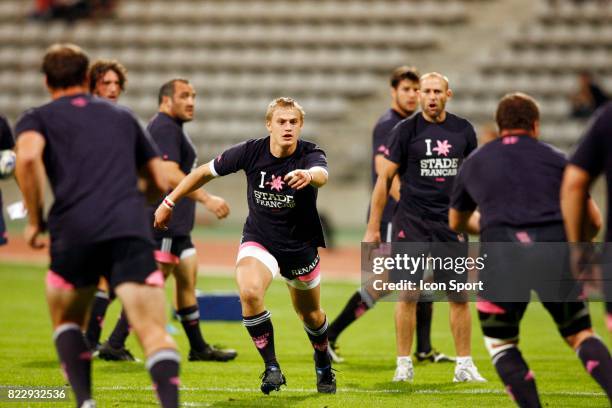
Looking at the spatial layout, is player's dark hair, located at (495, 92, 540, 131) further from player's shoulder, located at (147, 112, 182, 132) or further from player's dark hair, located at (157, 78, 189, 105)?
player's dark hair, located at (157, 78, 189, 105)

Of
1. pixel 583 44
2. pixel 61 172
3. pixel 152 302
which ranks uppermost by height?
pixel 583 44

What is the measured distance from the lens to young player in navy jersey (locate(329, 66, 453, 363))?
945cm

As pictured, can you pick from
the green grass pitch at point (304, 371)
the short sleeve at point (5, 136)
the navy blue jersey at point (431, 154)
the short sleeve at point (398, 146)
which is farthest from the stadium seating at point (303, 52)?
the short sleeve at point (5, 136)

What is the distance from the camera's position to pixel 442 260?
27.8 feet

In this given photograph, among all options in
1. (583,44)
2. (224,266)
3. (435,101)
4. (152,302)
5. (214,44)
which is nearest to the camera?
(152,302)

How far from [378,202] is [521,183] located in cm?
256

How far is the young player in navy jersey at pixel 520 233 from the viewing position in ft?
18.6

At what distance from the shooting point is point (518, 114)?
227 inches

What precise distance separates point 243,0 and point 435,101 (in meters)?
23.4

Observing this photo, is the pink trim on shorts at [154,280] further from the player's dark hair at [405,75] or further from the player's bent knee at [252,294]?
the player's dark hair at [405,75]

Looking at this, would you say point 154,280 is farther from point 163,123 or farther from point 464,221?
point 163,123

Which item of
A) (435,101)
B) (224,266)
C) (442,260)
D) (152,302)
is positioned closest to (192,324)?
(442,260)

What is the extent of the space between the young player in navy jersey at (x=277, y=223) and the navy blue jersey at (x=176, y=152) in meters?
1.70

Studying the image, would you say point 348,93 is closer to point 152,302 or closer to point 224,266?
point 224,266
